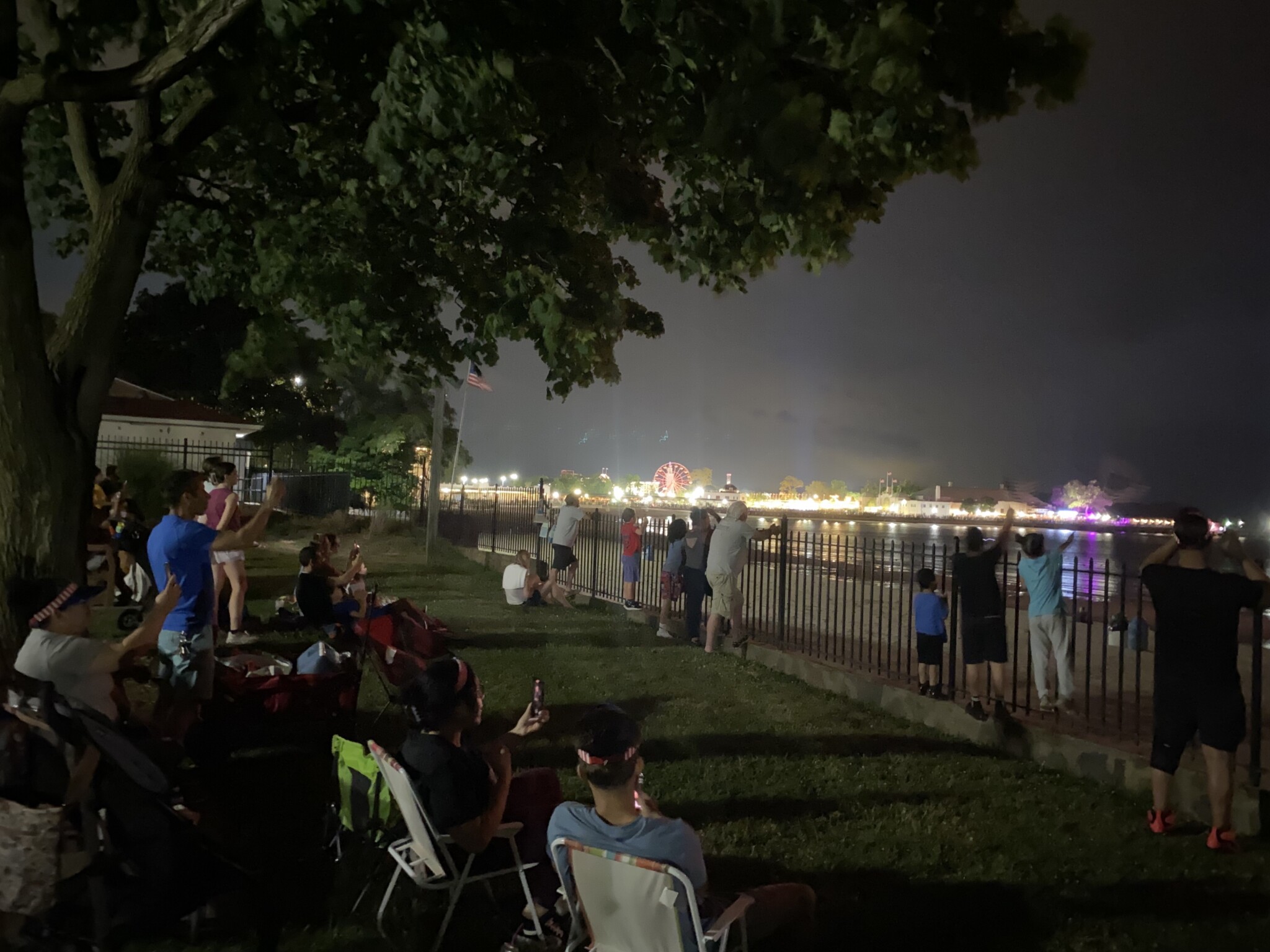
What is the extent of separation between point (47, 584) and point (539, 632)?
7.59 m

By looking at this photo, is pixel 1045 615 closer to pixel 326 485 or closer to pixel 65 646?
pixel 65 646

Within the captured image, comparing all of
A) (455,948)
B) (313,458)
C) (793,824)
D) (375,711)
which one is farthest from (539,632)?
(313,458)

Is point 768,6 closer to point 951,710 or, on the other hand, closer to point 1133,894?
point 1133,894

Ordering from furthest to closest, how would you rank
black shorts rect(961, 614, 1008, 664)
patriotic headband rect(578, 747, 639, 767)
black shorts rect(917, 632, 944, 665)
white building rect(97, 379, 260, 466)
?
white building rect(97, 379, 260, 466)
black shorts rect(917, 632, 944, 665)
black shorts rect(961, 614, 1008, 664)
patriotic headband rect(578, 747, 639, 767)

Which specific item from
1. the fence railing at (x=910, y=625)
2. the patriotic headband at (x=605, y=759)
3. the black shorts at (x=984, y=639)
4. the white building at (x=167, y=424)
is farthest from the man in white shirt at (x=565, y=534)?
the white building at (x=167, y=424)

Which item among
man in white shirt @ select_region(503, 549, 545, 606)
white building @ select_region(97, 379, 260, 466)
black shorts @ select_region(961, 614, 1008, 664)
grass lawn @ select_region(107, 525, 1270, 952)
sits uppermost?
white building @ select_region(97, 379, 260, 466)

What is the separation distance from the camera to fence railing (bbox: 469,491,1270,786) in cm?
650

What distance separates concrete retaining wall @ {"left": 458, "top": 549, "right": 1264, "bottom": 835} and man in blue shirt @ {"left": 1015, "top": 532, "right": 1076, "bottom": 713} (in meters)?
1.09

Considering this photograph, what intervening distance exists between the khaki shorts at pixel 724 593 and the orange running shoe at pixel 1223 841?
17.9 feet

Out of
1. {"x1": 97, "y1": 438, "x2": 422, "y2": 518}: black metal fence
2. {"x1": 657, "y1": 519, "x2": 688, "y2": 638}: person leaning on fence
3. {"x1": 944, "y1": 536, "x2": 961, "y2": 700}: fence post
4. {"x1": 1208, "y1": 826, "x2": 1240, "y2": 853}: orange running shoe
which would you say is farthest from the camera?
{"x1": 97, "y1": 438, "x2": 422, "y2": 518}: black metal fence

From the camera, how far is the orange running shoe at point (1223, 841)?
4621mm

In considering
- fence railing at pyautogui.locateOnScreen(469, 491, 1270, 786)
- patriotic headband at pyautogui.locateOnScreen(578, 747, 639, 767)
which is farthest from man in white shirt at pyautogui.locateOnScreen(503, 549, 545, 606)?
patriotic headband at pyautogui.locateOnScreen(578, 747, 639, 767)

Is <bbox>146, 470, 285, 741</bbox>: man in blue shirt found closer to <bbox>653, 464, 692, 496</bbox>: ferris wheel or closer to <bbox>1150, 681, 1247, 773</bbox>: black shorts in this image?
<bbox>1150, 681, 1247, 773</bbox>: black shorts

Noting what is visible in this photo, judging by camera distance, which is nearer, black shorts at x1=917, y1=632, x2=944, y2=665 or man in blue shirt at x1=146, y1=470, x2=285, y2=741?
man in blue shirt at x1=146, y1=470, x2=285, y2=741
